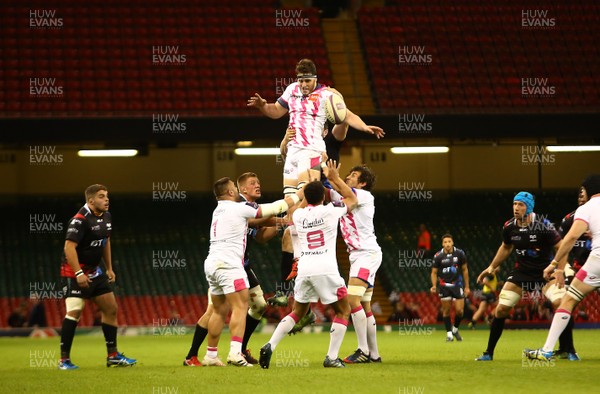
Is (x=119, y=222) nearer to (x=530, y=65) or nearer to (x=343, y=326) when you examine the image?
(x=530, y=65)

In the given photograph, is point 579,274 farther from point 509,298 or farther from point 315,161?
point 315,161

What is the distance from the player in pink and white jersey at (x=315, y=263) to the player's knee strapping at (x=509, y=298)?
2394mm

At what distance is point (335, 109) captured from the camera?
40.7ft

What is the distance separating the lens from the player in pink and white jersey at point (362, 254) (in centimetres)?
1230

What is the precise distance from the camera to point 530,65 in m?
29.0

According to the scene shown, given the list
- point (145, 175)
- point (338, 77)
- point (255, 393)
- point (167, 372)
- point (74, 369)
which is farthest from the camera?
point (145, 175)

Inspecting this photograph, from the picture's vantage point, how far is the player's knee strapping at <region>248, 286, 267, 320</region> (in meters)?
12.9

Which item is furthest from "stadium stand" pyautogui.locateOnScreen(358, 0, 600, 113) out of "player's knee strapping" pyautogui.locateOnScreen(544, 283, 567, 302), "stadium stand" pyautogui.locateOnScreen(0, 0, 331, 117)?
"player's knee strapping" pyautogui.locateOnScreen(544, 283, 567, 302)

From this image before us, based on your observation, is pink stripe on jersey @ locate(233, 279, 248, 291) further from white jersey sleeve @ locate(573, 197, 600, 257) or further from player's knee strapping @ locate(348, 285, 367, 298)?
white jersey sleeve @ locate(573, 197, 600, 257)

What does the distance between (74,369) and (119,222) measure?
59.5 ft

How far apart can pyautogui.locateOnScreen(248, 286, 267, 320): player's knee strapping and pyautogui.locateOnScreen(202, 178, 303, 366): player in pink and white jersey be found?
27.9 inches

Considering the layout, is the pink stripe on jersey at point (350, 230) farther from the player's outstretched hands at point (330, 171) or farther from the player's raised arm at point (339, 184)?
the player's outstretched hands at point (330, 171)

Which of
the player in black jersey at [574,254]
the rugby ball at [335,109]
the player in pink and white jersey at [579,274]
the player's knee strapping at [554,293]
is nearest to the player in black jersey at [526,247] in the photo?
the player's knee strapping at [554,293]

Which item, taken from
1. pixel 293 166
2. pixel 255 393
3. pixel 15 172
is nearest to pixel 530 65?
pixel 15 172
